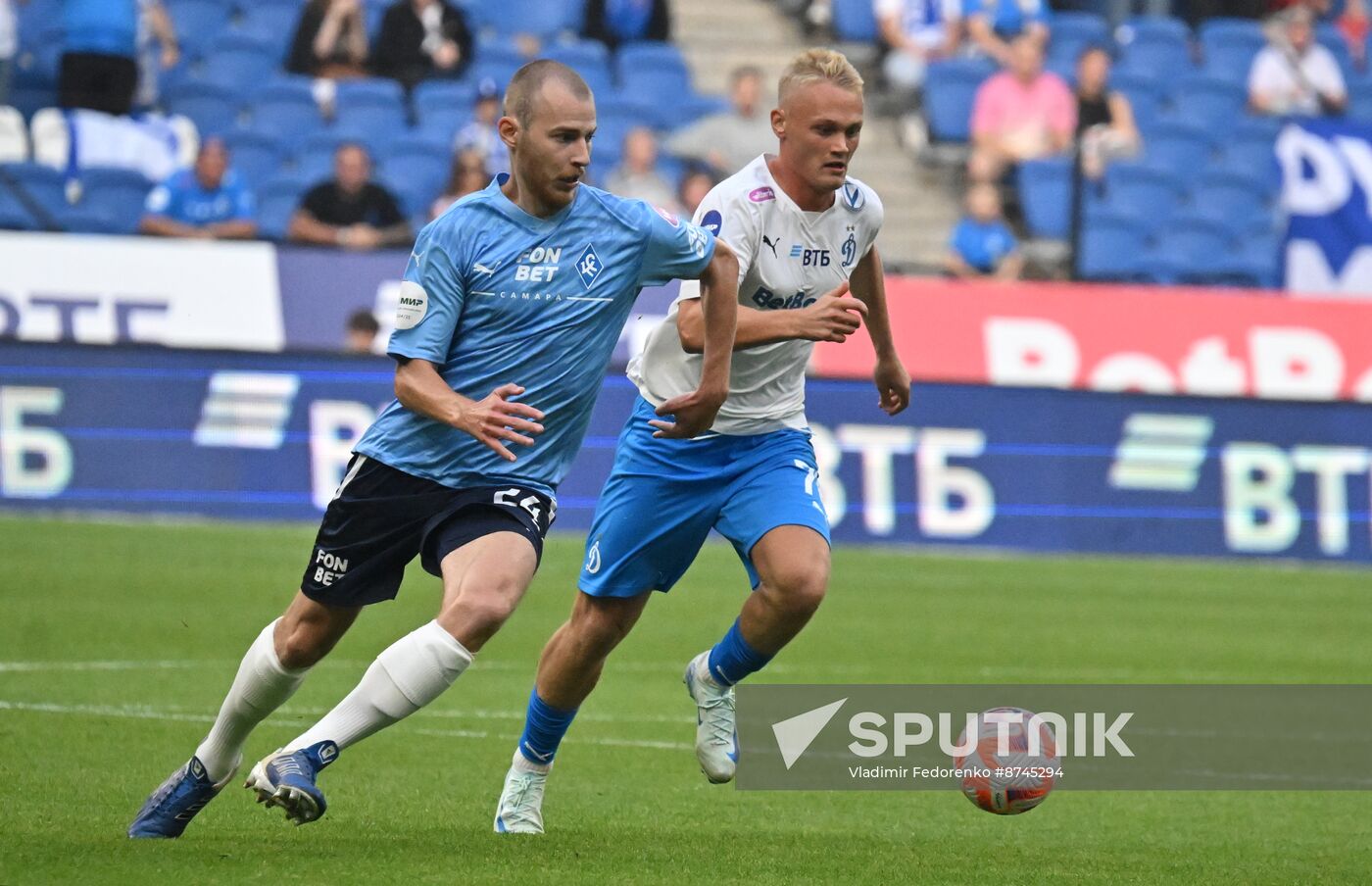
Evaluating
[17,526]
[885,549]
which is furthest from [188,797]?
[885,549]

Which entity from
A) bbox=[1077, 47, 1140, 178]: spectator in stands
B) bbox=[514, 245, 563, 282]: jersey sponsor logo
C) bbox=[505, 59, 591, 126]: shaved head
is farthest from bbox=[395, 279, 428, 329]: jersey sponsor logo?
bbox=[1077, 47, 1140, 178]: spectator in stands

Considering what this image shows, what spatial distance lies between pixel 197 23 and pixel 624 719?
1309cm

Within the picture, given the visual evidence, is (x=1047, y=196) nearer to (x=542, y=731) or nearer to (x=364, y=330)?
(x=364, y=330)

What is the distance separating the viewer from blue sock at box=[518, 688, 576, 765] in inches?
267

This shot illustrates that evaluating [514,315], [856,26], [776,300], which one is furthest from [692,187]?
[514,315]

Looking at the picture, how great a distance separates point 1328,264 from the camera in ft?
66.3

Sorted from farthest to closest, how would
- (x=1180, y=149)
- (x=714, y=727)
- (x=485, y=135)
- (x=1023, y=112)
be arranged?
1. (x=1180, y=149)
2. (x=1023, y=112)
3. (x=485, y=135)
4. (x=714, y=727)

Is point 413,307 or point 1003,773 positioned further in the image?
point 1003,773

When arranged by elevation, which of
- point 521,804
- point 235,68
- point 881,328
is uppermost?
point 881,328

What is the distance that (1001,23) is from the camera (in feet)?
72.4

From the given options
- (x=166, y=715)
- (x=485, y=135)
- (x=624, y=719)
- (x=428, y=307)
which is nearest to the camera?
(x=428, y=307)

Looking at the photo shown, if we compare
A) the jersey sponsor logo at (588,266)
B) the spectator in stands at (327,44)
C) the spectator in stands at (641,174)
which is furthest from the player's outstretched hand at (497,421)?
the spectator in stands at (327,44)

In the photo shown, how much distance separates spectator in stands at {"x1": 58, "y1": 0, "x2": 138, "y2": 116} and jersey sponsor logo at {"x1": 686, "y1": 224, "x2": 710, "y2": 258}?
43.8 feet

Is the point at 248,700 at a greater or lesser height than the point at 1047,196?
greater
